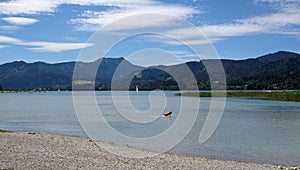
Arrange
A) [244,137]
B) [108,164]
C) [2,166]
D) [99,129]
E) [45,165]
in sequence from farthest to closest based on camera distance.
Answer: [99,129]
[244,137]
[108,164]
[45,165]
[2,166]

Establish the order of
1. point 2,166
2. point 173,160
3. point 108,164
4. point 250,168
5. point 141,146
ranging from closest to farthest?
point 2,166 < point 108,164 < point 250,168 < point 173,160 < point 141,146

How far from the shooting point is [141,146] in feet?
98.2

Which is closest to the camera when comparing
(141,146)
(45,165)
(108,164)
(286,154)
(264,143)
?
(45,165)

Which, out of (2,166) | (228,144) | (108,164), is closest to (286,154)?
(228,144)

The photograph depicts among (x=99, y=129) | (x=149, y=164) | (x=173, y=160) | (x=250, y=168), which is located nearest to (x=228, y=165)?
(x=250, y=168)

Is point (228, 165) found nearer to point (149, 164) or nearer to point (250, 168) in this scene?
point (250, 168)

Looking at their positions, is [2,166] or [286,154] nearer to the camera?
[2,166]

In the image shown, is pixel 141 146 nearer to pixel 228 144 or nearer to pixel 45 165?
pixel 228 144

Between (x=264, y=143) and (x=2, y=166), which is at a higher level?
(x=2, y=166)

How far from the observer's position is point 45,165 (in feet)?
56.4

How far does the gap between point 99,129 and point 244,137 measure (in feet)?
50.2

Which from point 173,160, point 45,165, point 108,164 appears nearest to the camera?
point 45,165

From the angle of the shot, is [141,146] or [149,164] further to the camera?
[141,146]

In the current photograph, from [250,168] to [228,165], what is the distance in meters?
1.17
